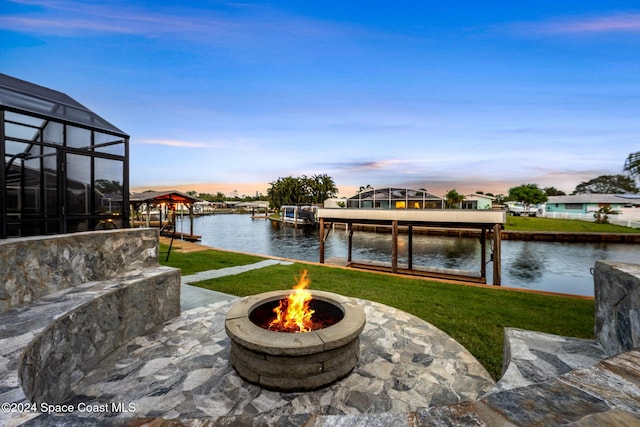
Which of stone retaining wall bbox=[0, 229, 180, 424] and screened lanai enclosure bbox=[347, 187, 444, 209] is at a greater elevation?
screened lanai enclosure bbox=[347, 187, 444, 209]

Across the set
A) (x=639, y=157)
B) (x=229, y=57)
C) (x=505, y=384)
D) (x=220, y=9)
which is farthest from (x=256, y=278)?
(x=639, y=157)

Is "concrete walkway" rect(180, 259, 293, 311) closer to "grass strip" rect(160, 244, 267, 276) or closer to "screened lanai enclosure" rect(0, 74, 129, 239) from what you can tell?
"grass strip" rect(160, 244, 267, 276)

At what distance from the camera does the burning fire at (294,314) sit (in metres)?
3.99

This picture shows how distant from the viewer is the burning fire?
399cm

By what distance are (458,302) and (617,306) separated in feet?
13.4

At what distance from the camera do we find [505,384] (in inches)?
97.9

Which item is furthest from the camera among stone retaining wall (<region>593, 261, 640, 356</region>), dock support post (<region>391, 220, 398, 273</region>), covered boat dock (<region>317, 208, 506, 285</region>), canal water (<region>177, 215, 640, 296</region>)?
canal water (<region>177, 215, 640, 296</region>)

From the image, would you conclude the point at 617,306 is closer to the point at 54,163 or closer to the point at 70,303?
the point at 70,303

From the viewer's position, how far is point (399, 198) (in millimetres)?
32844

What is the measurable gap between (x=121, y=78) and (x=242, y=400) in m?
14.4

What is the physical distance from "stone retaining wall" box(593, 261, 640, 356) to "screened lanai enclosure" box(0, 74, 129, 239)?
30.9ft

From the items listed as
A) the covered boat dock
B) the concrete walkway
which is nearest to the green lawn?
the concrete walkway

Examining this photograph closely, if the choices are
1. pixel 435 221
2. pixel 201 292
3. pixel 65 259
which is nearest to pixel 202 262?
pixel 201 292

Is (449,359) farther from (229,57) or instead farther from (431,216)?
(229,57)
